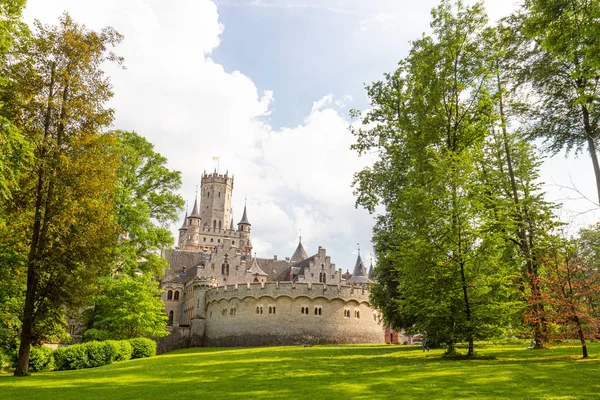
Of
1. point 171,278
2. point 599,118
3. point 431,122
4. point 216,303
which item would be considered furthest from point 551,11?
point 171,278

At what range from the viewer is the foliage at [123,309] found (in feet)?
92.4

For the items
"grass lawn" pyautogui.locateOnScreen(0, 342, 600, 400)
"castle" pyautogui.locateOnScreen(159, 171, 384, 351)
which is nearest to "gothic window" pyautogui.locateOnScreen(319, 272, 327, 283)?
"castle" pyautogui.locateOnScreen(159, 171, 384, 351)

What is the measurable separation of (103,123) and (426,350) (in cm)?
2010

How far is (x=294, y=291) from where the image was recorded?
43.3 m

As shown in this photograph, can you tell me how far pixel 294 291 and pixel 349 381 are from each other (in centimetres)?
2926

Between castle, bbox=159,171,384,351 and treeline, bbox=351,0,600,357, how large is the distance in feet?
58.7

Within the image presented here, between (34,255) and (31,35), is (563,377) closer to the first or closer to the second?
(34,255)

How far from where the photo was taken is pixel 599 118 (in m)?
17.1

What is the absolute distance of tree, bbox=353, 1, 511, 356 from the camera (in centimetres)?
1955

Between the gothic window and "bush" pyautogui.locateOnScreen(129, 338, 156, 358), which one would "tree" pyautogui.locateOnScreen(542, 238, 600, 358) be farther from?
the gothic window

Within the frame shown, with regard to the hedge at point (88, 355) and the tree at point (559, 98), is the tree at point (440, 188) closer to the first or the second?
the tree at point (559, 98)

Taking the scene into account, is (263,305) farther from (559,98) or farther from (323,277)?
(559,98)

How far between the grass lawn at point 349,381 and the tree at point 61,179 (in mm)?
3566

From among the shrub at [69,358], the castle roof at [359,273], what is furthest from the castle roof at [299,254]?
the shrub at [69,358]
